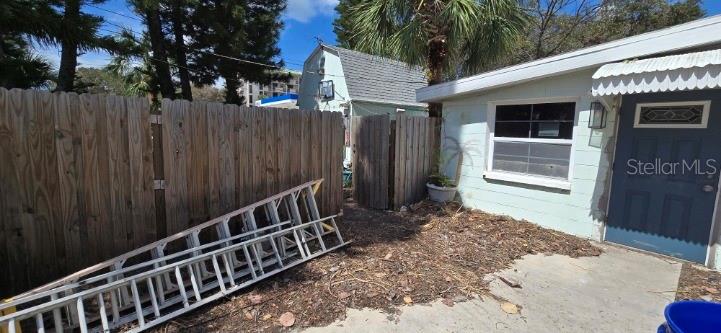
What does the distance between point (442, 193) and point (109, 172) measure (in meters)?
4.95

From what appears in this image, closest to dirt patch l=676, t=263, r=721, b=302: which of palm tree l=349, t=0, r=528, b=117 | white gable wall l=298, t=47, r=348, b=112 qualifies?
palm tree l=349, t=0, r=528, b=117

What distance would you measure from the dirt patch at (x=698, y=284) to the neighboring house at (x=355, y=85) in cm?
816

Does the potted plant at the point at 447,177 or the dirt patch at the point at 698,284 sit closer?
the dirt patch at the point at 698,284

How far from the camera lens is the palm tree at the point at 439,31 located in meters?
6.04

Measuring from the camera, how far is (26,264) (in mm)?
2682

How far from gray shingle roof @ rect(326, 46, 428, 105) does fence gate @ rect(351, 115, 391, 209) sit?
16.9 feet

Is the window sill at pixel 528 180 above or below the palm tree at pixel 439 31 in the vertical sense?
below

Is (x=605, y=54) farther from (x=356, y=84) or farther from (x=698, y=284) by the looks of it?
(x=356, y=84)

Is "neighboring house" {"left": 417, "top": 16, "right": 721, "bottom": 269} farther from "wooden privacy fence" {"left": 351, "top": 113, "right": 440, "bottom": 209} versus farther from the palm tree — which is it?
the palm tree

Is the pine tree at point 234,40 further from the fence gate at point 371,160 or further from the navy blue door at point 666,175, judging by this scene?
the navy blue door at point 666,175

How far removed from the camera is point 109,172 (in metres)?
2.96

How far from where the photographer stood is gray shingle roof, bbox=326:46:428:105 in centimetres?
1185

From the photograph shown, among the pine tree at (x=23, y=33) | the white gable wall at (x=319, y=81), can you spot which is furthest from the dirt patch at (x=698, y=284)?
the white gable wall at (x=319, y=81)

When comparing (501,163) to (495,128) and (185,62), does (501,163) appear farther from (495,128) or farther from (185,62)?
(185,62)
